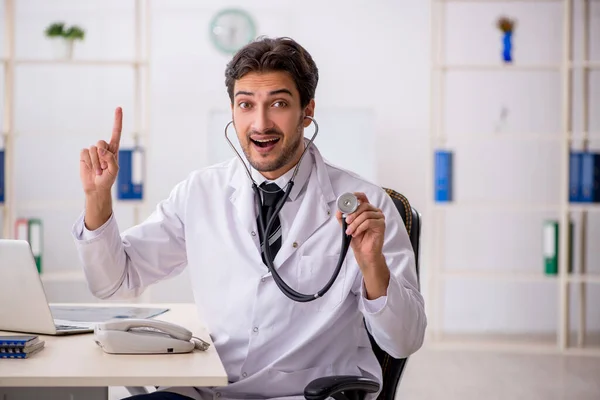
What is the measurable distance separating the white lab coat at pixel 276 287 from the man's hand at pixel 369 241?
0.04 metres

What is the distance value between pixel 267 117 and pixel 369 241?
0.46m

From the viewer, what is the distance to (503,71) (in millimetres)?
5383

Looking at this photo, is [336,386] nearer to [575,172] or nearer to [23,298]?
[23,298]

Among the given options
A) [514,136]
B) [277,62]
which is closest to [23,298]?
[277,62]

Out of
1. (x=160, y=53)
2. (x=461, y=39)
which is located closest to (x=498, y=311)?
(x=461, y=39)

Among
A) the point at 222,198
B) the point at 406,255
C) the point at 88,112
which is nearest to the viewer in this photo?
the point at 406,255

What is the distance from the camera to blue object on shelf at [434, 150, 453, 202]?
4770 millimetres

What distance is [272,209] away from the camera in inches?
81.6

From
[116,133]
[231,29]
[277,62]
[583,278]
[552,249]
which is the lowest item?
[583,278]

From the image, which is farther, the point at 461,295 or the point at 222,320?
the point at 461,295

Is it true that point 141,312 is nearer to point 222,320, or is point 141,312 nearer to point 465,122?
point 222,320

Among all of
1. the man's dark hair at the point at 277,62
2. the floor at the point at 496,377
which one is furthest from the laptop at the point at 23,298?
the floor at the point at 496,377

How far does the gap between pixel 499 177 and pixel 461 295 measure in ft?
2.67

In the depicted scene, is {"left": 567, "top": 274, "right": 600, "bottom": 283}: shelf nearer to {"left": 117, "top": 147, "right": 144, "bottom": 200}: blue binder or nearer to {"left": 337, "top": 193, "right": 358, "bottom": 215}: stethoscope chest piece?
{"left": 117, "top": 147, "right": 144, "bottom": 200}: blue binder
